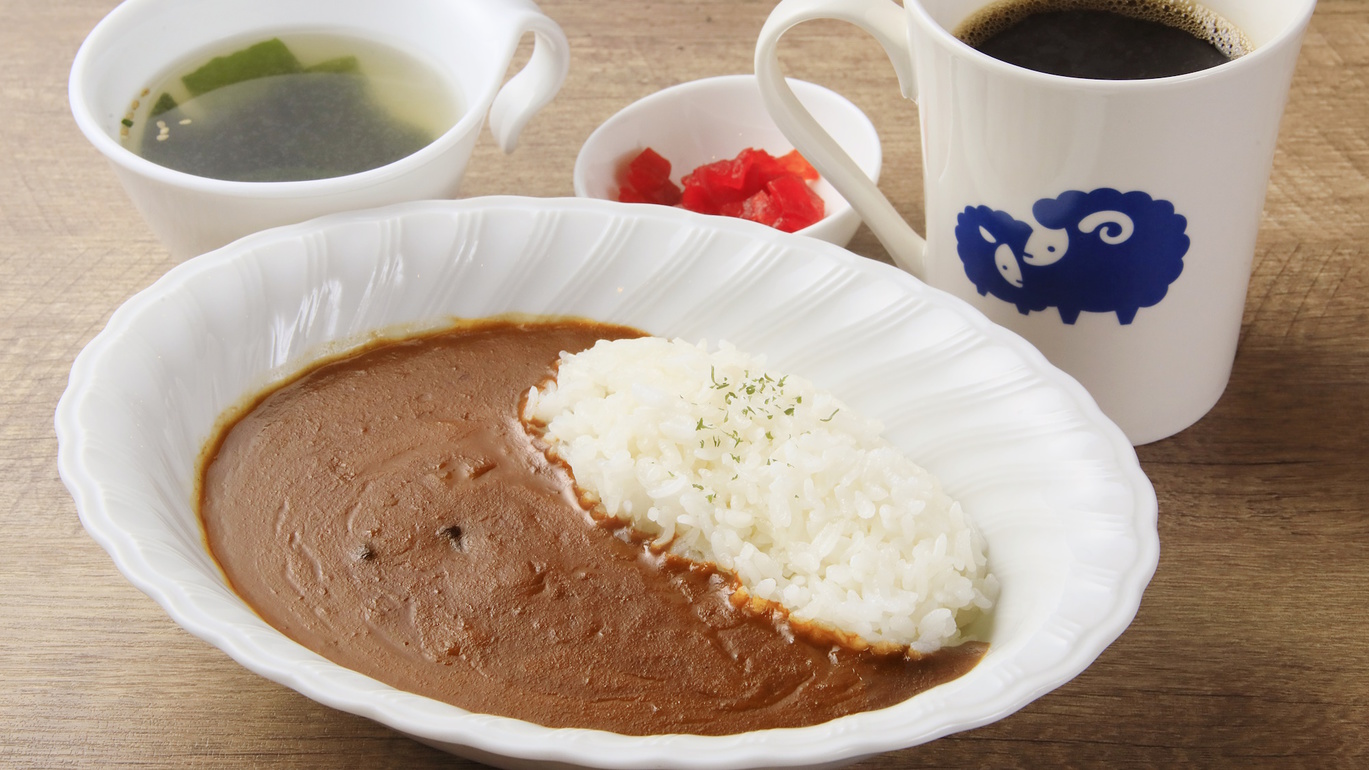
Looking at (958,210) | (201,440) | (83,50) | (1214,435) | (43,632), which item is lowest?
(1214,435)

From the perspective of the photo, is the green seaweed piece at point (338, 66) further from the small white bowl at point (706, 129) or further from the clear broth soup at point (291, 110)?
the small white bowl at point (706, 129)

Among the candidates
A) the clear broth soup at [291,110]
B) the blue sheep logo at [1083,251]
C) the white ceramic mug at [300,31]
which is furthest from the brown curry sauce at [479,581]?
the blue sheep logo at [1083,251]

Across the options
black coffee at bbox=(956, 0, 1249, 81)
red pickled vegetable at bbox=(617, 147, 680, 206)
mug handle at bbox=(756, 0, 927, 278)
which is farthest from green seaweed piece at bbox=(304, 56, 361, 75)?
black coffee at bbox=(956, 0, 1249, 81)

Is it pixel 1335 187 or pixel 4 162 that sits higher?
pixel 4 162

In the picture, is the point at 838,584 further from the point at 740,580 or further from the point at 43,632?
the point at 43,632

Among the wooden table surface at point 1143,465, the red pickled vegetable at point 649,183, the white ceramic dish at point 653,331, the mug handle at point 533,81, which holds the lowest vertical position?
the wooden table surface at point 1143,465

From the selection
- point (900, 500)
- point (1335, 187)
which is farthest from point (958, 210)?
point (1335, 187)

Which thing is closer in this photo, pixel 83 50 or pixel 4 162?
pixel 83 50
